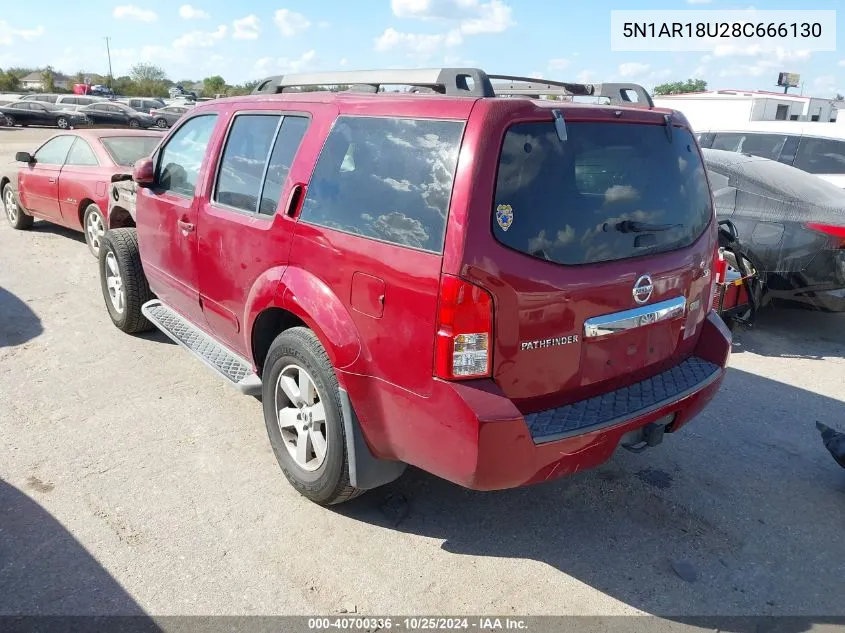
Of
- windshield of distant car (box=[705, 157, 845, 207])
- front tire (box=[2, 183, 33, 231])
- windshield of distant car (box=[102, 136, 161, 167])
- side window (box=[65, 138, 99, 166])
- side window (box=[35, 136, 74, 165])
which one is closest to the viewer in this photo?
windshield of distant car (box=[705, 157, 845, 207])

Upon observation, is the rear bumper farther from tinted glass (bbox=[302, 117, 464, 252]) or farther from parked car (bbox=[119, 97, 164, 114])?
parked car (bbox=[119, 97, 164, 114])

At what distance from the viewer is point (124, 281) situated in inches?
206

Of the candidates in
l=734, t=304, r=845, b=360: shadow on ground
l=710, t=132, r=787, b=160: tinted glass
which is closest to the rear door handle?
l=734, t=304, r=845, b=360: shadow on ground

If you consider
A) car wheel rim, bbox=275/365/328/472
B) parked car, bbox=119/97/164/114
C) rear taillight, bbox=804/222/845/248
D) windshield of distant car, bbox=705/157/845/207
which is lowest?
car wheel rim, bbox=275/365/328/472

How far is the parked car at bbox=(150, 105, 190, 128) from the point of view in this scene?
3375cm

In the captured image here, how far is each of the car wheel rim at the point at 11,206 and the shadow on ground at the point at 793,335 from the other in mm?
9276

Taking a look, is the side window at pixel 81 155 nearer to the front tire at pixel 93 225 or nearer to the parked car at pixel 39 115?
the front tire at pixel 93 225

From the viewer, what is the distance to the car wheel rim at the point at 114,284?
538 cm

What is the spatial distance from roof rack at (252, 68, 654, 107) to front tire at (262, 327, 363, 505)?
126 cm

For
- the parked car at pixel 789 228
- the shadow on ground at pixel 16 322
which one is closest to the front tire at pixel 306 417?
the shadow on ground at pixel 16 322

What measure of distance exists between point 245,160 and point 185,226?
72cm

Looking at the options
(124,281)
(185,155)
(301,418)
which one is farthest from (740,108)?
(301,418)

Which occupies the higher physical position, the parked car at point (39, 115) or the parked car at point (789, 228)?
the parked car at point (39, 115)

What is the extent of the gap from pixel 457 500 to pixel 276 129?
7.03ft
